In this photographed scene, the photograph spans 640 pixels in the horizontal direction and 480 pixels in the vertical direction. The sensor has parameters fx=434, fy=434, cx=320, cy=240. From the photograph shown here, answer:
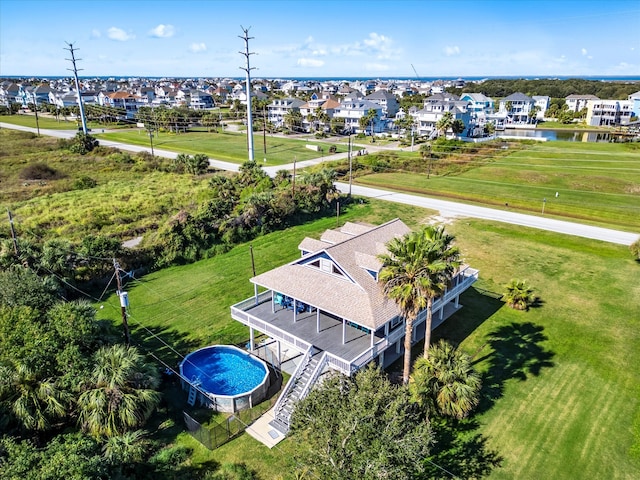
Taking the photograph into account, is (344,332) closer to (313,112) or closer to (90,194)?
(90,194)

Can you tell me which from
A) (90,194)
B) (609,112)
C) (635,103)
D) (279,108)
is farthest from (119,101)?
(635,103)

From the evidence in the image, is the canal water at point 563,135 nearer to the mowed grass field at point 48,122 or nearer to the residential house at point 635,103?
the residential house at point 635,103

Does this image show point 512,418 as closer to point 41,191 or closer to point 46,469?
point 46,469

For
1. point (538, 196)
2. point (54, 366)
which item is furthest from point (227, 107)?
point (54, 366)

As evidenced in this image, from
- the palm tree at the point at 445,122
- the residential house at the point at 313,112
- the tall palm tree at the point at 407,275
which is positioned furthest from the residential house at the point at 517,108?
the tall palm tree at the point at 407,275

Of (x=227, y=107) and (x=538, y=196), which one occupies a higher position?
(x=227, y=107)

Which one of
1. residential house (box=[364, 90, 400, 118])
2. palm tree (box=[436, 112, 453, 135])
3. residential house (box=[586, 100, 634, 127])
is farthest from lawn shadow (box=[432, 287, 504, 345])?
residential house (box=[586, 100, 634, 127])
